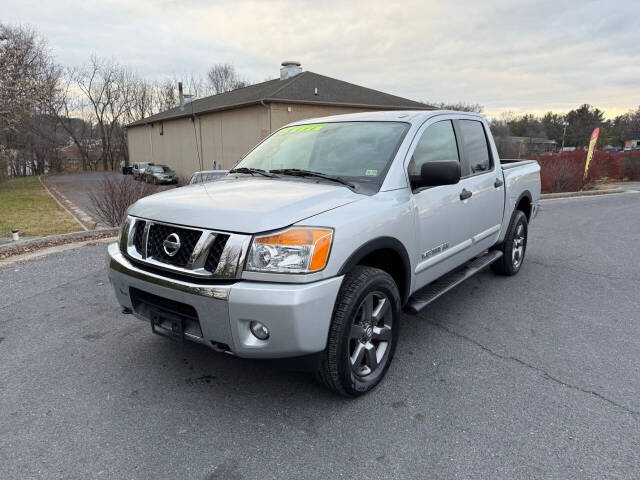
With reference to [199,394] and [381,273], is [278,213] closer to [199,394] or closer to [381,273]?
[381,273]

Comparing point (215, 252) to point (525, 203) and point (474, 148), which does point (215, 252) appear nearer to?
point (474, 148)

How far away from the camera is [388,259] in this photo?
3145 millimetres

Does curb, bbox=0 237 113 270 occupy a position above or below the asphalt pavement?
above

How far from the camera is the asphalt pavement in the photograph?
231 centimetres

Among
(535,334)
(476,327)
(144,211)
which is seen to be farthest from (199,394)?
(535,334)

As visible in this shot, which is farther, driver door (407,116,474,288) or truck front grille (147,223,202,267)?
driver door (407,116,474,288)

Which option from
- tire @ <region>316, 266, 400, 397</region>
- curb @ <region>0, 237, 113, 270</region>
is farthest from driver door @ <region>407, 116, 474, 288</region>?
curb @ <region>0, 237, 113, 270</region>

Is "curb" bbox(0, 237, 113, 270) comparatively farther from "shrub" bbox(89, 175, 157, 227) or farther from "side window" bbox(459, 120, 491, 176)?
"side window" bbox(459, 120, 491, 176)

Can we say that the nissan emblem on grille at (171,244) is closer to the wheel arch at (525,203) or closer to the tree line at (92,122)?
the wheel arch at (525,203)

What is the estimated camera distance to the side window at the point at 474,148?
4219 mm

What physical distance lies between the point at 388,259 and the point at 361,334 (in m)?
0.62

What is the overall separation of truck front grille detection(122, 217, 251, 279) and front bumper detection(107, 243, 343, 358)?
8cm

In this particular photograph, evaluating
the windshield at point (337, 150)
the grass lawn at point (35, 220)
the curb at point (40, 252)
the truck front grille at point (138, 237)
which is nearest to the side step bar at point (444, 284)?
the windshield at point (337, 150)

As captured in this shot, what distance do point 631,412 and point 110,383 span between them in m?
3.45
